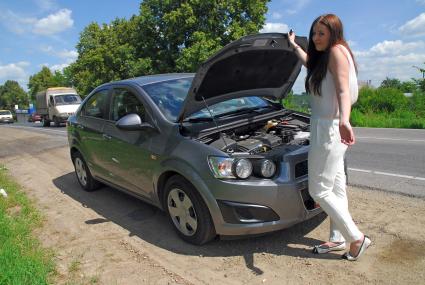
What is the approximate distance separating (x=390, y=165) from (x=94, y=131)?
16.8 ft

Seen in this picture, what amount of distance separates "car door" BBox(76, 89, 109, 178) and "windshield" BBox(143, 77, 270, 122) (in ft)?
3.60

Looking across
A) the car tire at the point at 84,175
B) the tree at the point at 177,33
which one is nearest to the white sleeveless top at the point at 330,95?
the car tire at the point at 84,175

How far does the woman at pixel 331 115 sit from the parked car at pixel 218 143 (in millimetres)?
311

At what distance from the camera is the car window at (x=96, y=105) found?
569 centimetres

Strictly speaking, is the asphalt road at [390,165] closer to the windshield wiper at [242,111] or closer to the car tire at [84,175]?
the windshield wiper at [242,111]

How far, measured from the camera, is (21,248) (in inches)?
164

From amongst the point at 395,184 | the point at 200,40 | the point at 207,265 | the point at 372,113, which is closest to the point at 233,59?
the point at 207,265

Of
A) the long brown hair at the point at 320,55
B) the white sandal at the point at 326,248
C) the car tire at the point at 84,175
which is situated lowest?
the white sandal at the point at 326,248

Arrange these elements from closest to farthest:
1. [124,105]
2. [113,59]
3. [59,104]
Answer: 1. [124,105]
2. [59,104]
3. [113,59]

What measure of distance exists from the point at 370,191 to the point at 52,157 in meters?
8.27

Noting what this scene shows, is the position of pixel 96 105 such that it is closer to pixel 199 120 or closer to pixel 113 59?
pixel 199 120

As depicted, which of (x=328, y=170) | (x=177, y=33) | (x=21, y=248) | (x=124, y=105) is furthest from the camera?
(x=177, y=33)

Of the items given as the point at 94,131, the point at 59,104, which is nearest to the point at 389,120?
the point at 94,131

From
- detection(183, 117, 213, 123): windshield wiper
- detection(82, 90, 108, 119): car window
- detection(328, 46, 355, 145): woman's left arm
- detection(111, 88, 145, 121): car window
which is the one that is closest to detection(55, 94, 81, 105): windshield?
detection(82, 90, 108, 119): car window
